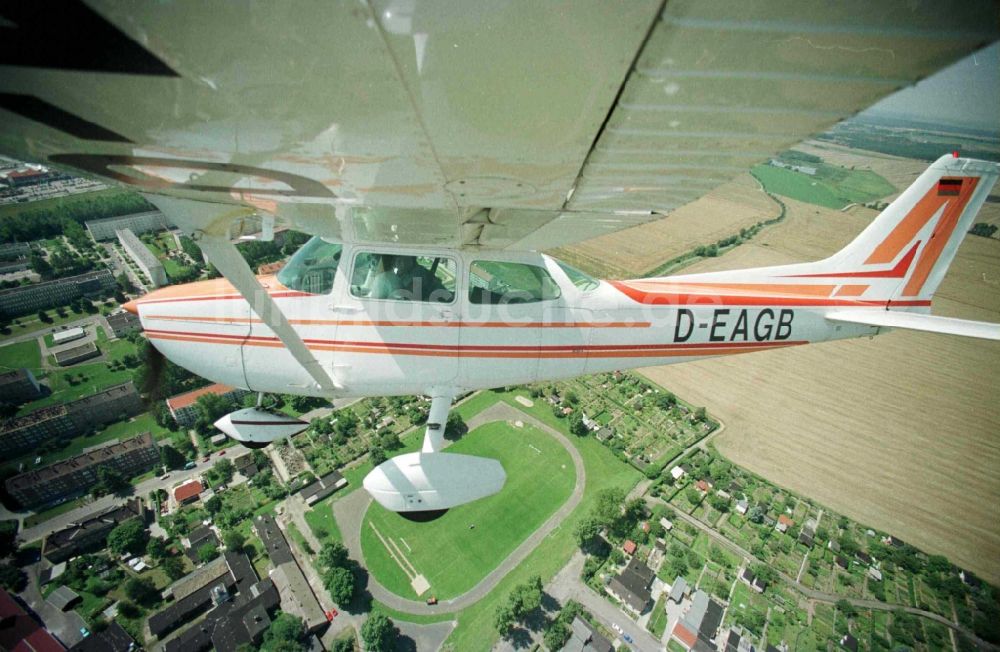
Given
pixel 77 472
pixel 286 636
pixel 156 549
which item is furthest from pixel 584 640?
pixel 77 472

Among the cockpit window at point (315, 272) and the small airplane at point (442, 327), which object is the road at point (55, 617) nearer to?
the small airplane at point (442, 327)

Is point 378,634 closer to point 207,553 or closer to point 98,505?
point 207,553

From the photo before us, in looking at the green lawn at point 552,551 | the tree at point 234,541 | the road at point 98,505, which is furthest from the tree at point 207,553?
the green lawn at point 552,551

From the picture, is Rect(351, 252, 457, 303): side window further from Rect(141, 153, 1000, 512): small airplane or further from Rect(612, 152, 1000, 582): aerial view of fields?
Rect(612, 152, 1000, 582): aerial view of fields

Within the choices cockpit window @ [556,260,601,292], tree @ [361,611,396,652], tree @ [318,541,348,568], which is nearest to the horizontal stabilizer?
cockpit window @ [556,260,601,292]

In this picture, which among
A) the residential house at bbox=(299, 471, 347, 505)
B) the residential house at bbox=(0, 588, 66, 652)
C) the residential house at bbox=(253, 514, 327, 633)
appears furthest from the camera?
the residential house at bbox=(299, 471, 347, 505)

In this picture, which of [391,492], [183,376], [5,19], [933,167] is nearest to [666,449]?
[933,167]
